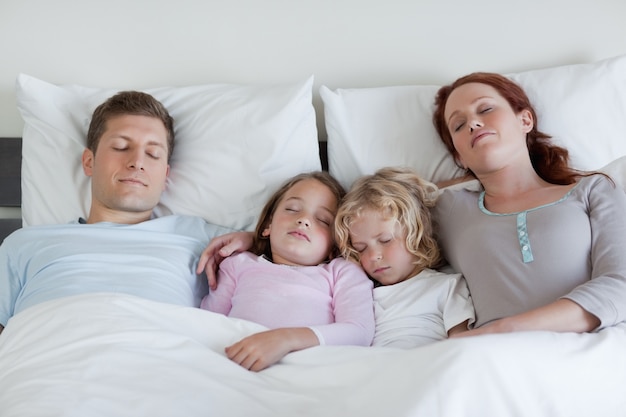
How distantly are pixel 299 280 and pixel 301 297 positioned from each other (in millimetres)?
52

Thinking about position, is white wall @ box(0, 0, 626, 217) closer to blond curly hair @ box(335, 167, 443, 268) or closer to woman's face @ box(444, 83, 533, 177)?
woman's face @ box(444, 83, 533, 177)

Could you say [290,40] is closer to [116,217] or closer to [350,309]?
[116,217]

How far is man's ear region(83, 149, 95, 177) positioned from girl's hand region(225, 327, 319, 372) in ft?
2.57

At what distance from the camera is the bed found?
982 millimetres

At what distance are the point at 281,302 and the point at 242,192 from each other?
422mm

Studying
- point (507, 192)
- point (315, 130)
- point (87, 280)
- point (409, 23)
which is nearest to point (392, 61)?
point (409, 23)

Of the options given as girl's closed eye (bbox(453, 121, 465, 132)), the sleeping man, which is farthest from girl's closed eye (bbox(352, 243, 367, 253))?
girl's closed eye (bbox(453, 121, 465, 132))

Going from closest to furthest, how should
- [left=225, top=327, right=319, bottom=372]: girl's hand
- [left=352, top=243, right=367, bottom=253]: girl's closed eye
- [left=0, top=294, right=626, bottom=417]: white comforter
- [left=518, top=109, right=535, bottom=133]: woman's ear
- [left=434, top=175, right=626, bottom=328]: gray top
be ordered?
[left=0, top=294, right=626, bottom=417]: white comforter < [left=225, top=327, right=319, bottom=372]: girl's hand < [left=434, top=175, right=626, bottom=328]: gray top < [left=352, top=243, right=367, bottom=253]: girl's closed eye < [left=518, top=109, right=535, bottom=133]: woman's ear

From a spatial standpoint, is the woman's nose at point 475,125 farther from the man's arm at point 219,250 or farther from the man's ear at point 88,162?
the man's ear at point 88,162

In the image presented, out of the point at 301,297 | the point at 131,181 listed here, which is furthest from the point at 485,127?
the point at 131,181

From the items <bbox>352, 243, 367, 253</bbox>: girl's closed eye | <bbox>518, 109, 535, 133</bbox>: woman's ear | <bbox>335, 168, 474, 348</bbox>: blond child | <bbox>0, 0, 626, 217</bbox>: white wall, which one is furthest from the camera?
<bbox>0, 0, 626, 217</bbox>: white wall

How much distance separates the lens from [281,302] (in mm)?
1423

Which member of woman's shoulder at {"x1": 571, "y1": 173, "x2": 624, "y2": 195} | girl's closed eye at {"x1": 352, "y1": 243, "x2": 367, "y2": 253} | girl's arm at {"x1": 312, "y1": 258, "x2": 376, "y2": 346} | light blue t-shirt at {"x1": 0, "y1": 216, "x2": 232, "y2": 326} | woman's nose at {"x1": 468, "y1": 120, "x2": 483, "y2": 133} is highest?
woman's nose at {"x1": 468, "y1": 120, "x2": 483, "y2": 133}

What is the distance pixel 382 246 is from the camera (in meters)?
1.49
